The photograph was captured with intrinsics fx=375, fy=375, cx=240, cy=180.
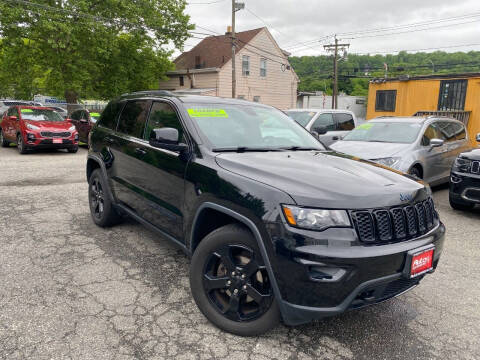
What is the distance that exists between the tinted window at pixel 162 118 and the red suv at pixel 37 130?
981cm

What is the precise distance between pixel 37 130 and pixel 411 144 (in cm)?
1098

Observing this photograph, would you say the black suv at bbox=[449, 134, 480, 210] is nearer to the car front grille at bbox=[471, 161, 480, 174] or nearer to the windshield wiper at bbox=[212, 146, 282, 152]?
the car front grille at bbox=[471, 161, 480, 174]

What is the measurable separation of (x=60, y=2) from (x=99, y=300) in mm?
22259

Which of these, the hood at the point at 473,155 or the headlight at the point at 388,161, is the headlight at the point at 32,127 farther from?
the hood at the point at 473,155

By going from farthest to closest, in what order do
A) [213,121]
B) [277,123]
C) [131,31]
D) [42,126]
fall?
[131,31] < [42,126] < [277,123] < [213,121]

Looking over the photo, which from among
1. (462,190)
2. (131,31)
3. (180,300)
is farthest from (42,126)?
(131,31)

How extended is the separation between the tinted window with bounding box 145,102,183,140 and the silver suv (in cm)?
400

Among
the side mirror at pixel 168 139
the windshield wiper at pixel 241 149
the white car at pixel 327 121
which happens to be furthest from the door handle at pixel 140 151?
the white car at pixel 327 121

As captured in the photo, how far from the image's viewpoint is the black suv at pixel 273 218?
2229 mm

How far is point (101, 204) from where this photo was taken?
493 cm

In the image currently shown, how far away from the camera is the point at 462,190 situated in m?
5.79

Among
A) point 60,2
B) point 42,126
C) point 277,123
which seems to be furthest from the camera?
point 60,2

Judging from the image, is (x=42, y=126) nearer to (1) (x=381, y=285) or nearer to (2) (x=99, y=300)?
(2) (x=99, y=300)

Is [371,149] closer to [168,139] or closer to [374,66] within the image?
[168,139]
